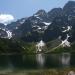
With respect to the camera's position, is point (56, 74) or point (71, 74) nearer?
point (71, 74)

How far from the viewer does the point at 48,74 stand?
77.5 metres

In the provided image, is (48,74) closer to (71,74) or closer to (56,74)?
(56,74)

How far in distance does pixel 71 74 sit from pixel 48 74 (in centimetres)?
2068

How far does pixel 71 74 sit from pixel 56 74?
19441 mm

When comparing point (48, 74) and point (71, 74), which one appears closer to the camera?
point (71, 74)

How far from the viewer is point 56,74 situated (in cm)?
7669

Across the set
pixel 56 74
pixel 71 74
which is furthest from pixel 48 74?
pixel 71 74

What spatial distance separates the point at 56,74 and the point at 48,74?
2.68 metres

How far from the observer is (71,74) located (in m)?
57.6
